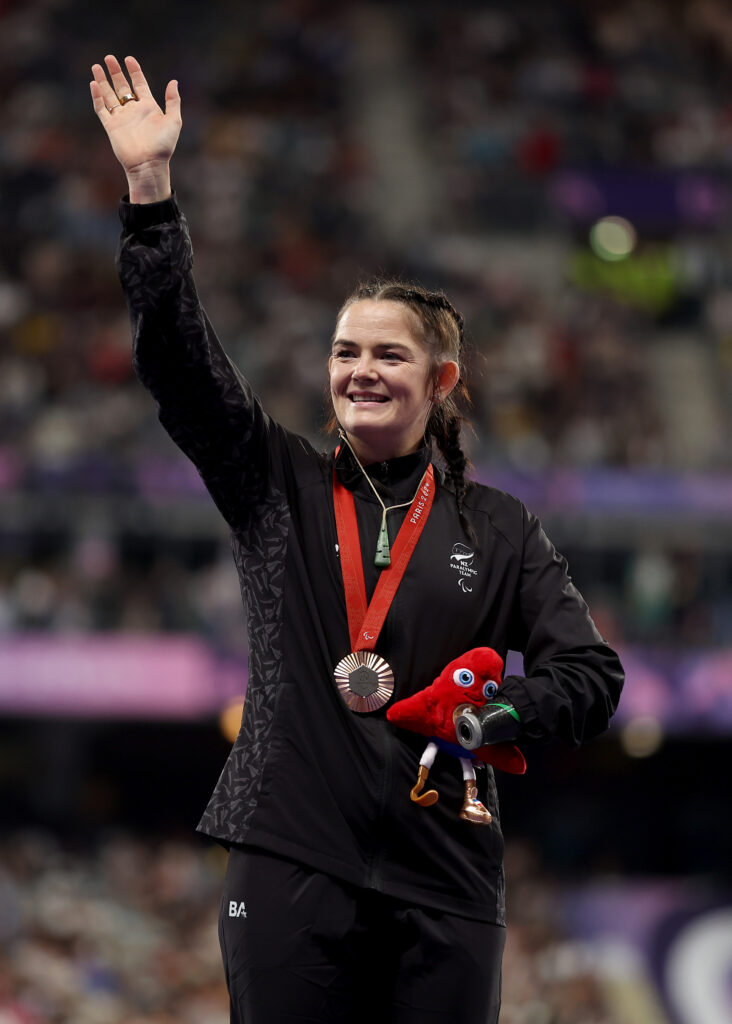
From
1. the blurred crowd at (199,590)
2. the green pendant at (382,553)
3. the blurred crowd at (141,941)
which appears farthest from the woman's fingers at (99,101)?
the blurred crowd at (199,590)

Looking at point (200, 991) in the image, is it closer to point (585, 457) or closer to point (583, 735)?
point (585, 457)

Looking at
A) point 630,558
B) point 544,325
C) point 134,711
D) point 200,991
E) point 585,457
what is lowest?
point 200,991

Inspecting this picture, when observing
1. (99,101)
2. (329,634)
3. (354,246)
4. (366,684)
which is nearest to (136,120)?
(99,101)

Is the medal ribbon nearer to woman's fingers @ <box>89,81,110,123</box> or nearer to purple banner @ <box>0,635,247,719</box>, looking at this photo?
woman's fingers @ <box>89,81,110,123</box>

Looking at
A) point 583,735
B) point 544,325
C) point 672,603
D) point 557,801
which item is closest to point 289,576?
point 583,735

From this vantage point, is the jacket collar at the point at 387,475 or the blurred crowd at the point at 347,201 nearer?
the jacket collar at the point at 387,475

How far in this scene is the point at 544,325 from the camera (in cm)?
1351

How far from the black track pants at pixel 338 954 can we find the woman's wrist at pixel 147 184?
114 centimetres

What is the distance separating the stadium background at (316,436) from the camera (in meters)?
10.7

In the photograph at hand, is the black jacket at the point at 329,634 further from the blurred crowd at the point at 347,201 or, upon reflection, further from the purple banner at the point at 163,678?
the purple banner at the point at 163,678

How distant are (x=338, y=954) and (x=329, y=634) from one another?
1.79 feet

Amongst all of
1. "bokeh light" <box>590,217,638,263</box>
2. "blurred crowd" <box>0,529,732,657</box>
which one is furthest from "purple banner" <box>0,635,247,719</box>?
"bokeh light" <box>590,217,638,263</box>

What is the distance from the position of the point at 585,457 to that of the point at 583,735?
9.24 m

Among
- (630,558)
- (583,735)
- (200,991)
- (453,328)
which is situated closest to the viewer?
(583,735)
